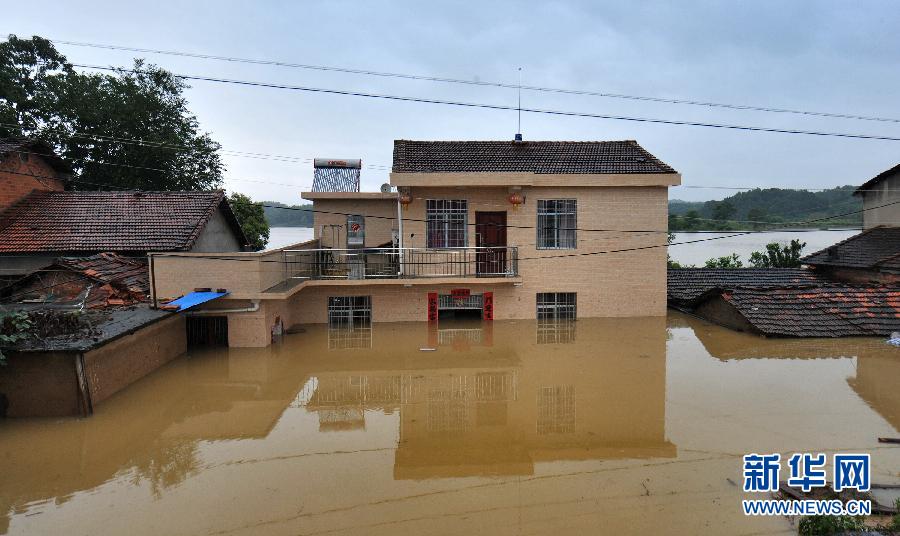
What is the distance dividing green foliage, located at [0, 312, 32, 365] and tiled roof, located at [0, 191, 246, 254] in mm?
6151

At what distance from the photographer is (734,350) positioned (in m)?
11.4

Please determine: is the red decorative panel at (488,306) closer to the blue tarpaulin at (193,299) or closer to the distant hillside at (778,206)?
the blue tarpaulin at (193,299)

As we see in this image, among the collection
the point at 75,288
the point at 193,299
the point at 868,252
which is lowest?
the point at 193,299

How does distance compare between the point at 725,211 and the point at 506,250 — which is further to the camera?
the point at 725,211

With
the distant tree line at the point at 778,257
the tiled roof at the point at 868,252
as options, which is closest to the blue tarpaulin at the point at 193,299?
the tiled roof at the point at 868,252

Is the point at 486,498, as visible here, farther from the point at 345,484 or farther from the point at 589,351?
the point at 589,351

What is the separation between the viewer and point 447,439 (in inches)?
267

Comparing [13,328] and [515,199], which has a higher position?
[515,199]

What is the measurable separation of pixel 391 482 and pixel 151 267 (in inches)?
318

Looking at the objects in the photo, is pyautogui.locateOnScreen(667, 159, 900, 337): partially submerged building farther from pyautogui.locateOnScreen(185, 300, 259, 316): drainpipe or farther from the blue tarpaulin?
the blue tarpaulin

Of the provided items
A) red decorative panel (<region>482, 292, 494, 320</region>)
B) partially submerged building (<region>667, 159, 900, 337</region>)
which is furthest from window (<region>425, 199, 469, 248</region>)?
partially submerged building (<region>667, 159, 900, 337</region>)

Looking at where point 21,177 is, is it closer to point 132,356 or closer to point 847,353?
point 132,356

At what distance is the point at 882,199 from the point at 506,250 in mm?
14174

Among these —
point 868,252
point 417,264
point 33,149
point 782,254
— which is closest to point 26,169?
point 33,149
